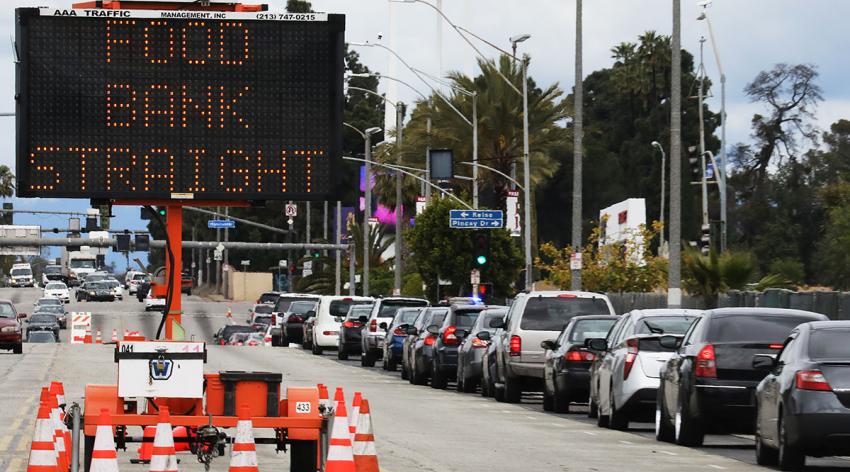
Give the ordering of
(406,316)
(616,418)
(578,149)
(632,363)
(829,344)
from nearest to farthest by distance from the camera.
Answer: (829,344), (632,363), (616,418), (578,149), (406,316)

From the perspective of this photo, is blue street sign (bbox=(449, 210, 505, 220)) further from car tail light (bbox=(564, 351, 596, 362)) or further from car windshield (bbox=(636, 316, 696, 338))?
car windshield (bbox=(636, 316, 696, 338))

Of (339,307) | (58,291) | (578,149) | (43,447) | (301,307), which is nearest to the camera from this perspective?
(43,447)

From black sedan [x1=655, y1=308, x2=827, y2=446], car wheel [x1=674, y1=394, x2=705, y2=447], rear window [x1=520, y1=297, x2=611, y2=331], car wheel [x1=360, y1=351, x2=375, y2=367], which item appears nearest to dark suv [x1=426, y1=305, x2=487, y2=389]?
rear window [x1=520, y1=297, x2=611, y2=331]

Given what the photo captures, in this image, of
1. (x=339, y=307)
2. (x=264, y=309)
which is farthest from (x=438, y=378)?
(x=264, y=309)

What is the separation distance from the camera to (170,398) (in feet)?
49.5

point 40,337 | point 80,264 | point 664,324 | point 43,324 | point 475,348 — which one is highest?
point 80,264

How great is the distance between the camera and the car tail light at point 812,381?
1712 cm

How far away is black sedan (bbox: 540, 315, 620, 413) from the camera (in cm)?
2777

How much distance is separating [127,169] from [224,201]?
0.88 m

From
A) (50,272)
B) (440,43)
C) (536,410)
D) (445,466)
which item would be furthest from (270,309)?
(50,272)

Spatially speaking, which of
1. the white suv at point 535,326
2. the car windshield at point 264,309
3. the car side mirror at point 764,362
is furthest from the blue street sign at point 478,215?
the car side mirror at point 764,362

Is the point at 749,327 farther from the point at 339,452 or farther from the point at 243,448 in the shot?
the point at 243,448

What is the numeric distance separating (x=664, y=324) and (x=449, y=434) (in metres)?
4.02

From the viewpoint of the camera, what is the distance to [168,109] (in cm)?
1584
